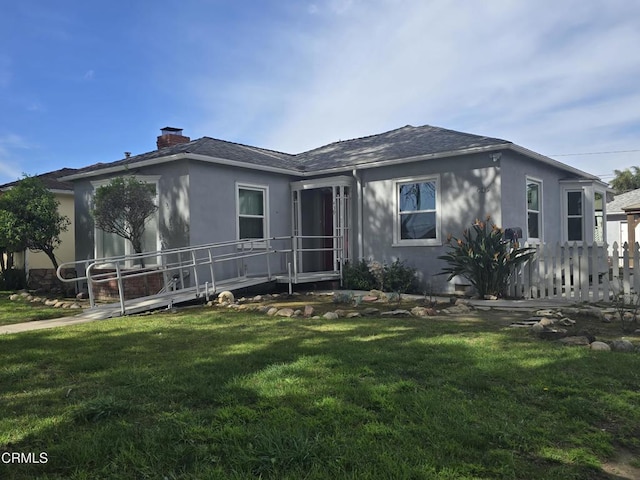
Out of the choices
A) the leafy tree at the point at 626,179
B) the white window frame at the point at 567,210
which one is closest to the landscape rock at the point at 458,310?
the white window frame at the point at 567,210

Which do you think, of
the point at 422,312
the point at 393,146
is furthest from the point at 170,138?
the point at 422,312

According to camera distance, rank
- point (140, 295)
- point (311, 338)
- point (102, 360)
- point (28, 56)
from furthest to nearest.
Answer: point (28, 56), point (140, 295), point (311, 338), point (102, 360)

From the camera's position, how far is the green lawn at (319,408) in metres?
2.44

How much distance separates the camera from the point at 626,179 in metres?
48.1

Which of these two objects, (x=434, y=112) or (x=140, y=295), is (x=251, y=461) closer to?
(x=140, y=295)

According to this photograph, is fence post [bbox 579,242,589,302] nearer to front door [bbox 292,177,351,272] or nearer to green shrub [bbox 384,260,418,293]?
green shrub [bbox 384,260,418,293]

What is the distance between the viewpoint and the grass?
26.7 feet

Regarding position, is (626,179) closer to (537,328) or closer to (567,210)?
(567,210)

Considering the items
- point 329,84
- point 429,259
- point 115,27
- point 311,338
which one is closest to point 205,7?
point 115,27

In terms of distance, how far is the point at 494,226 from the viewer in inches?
367

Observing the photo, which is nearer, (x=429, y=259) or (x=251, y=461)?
(x=251, y=461)

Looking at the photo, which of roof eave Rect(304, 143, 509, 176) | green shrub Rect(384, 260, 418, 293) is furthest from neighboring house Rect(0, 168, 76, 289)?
green shrub Rect(384, 260, 418, 293)

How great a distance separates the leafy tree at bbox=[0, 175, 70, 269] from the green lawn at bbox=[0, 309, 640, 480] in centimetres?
832

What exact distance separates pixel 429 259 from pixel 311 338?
605 cm
